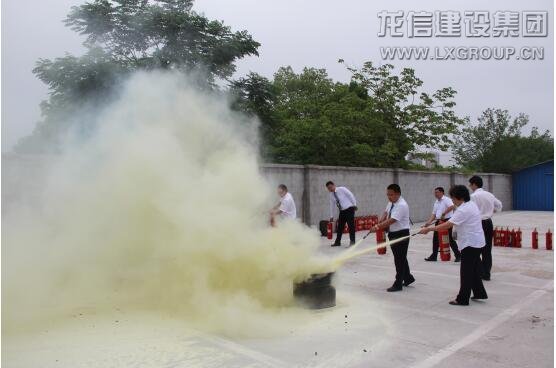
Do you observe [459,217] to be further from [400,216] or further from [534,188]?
[534,188]

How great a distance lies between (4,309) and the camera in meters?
5.09

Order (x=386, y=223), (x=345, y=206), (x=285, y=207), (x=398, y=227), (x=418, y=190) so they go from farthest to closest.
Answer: (x=418, y=190)
(x=345, y=206)
(x=285, y=207)
(x=398, y=227)
(x=386, y=223)

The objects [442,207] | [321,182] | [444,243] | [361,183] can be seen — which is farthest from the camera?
[361,183]

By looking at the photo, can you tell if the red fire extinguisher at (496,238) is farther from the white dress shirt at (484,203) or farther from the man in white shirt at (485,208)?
the white dress shirt at (484,203)

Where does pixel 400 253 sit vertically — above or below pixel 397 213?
below

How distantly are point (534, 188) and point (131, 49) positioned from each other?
2624cm

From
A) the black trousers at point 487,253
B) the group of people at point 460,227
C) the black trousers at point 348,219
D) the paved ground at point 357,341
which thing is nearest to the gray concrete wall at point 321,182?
the black trousers at point 348,219

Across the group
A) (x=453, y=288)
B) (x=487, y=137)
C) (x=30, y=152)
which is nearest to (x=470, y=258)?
(x=453, y=288)

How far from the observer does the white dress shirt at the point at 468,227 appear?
19.8 ft

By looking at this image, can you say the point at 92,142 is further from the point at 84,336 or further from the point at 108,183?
the point at 84,336

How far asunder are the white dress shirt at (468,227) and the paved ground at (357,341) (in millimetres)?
816

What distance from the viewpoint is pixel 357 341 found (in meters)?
4.73

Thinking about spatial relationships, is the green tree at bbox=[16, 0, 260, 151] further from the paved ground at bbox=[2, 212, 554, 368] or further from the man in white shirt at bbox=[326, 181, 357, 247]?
the paved ground at bbox=[2, 212, 554, 368]

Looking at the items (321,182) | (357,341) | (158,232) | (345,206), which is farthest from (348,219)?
(357,341)
